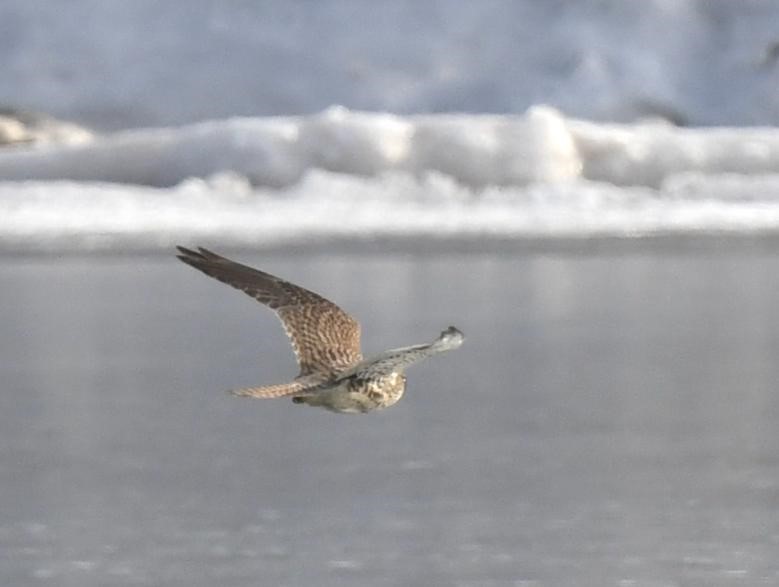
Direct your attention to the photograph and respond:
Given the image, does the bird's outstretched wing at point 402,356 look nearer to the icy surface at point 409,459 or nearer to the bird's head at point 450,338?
the bird's head at point 450,338

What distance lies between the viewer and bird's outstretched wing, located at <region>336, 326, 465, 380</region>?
28.5 feet

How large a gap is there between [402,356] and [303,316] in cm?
193

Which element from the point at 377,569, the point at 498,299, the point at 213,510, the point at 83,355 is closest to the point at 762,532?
the point at 377,569

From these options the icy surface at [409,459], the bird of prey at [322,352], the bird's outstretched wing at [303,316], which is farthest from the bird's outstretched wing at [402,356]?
the icy surface at [409,459]

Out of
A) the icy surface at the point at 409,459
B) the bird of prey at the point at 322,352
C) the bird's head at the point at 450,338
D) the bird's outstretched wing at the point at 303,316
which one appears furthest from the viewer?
the icy surface at the point at 409,459

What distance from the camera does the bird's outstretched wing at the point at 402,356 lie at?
→ 28.5ft

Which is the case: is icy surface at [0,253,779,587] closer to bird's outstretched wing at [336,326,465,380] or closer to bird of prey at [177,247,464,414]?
bird of prey at [177,247,464,414]

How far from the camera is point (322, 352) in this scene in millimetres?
10719

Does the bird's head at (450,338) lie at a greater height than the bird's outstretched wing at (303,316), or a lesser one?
lesser

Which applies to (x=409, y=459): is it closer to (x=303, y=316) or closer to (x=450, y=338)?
(x=303, y=316)

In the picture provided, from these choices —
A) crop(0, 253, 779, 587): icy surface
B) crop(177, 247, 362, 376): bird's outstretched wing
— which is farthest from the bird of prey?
crop(0, 253, 779, 587): icy surface

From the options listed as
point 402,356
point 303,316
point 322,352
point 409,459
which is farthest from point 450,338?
point 409,459

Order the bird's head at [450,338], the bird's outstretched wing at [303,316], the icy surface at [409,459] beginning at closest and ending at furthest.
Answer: the bird's head at [450,338] < the bird's outstretched wing at [303,316] < the icy surface at [409,459]

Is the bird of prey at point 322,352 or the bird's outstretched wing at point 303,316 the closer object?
the bird of prey at point 322,352
